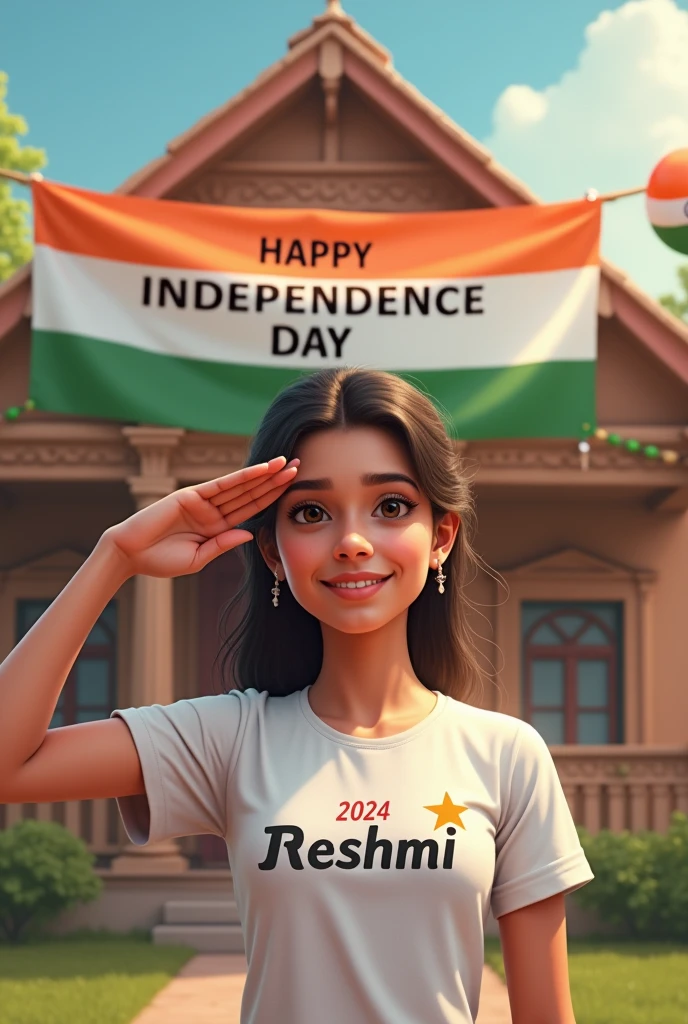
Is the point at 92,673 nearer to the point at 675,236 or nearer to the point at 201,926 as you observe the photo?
the point at 201,926

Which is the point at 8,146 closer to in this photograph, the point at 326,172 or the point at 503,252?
the point at 326,172

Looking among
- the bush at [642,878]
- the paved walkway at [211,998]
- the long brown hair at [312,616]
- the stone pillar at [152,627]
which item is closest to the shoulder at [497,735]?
the long brown hair at [312,616]

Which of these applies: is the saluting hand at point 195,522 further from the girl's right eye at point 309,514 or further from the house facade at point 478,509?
the house facade at point 478,509

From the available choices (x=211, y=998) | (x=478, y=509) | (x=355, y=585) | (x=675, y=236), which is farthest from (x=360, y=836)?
(x=478, y=509)

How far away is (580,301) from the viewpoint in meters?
10.4

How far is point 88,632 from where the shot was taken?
2.25m

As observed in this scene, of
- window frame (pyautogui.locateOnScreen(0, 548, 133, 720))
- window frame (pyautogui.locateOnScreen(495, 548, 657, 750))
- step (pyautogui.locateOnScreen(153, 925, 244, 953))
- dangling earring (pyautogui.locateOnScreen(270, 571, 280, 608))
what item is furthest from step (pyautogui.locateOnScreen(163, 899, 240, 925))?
dangling earring (pyautogui.locateOnScreen(270, 571, 280, 608))

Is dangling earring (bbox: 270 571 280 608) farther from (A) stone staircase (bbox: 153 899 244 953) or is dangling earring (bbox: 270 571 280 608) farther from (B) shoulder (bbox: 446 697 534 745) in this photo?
(A) stone staircase (bbox: 153 899 244 953)

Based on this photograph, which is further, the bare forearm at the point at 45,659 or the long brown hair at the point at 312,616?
the long brown hair at the point at 312,616

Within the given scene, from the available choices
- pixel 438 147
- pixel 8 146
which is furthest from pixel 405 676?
pixel 8 146

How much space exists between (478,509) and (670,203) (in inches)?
188

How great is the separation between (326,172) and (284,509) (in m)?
9.56

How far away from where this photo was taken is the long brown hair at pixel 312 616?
8.12ft

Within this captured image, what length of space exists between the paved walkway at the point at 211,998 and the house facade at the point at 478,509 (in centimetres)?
168
